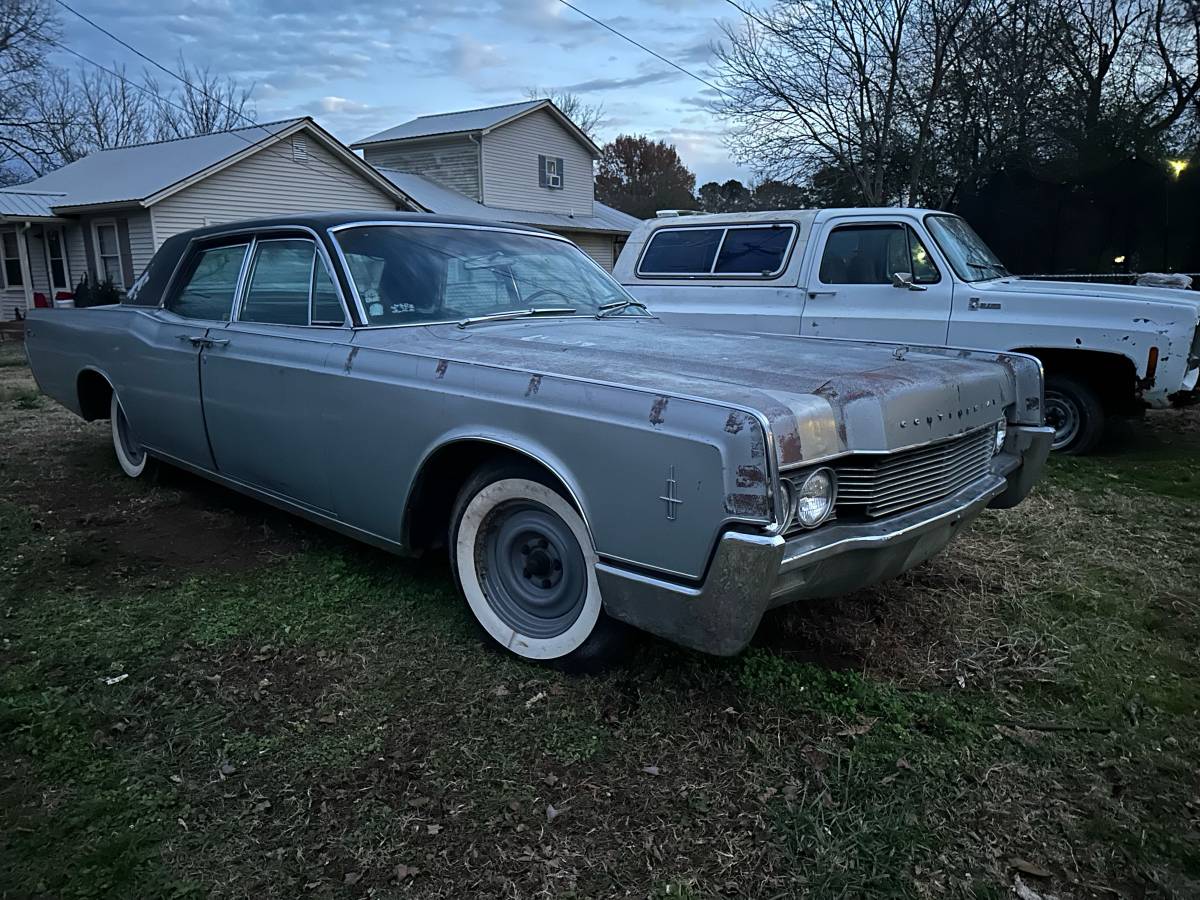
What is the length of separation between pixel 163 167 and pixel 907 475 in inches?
854

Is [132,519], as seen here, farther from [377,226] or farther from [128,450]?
[377,226]

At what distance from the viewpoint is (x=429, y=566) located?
4.04 m

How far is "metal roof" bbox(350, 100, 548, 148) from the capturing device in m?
25.0

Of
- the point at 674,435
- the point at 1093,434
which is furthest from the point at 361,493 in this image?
the point at 1093,434

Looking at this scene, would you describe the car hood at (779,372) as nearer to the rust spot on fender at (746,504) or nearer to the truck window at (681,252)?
the rust spot on fender at (746,504)

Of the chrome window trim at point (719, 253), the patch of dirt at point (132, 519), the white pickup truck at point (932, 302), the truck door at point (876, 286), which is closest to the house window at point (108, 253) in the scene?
the patch of dirt at point (132, 519)

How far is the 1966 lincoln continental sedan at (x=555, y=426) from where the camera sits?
7.74 feet

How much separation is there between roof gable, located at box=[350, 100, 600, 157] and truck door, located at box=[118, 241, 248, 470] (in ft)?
70.2

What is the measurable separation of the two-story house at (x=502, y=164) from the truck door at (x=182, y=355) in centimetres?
1886

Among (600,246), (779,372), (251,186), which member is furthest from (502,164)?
(779,372)

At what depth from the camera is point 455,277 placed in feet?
12.6

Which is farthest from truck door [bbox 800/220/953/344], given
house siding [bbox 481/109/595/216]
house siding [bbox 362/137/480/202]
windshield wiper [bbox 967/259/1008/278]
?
house siding [bbox 362/137/480/202]

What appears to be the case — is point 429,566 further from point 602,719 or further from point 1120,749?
point 1120,749

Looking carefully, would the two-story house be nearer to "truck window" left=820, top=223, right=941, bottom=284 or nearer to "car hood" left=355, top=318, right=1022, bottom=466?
"truck window" left=820, top=223, right=941, bottom=284
